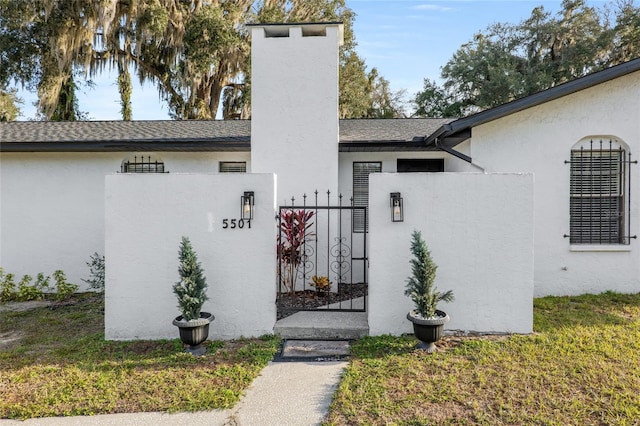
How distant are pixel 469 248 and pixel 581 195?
3.24m

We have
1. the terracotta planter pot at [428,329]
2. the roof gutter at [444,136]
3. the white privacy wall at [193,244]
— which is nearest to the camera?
the terracotta planter pot at [428,329]

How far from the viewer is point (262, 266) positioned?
494cm

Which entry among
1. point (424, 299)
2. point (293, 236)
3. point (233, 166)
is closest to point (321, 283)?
point (293, 236)

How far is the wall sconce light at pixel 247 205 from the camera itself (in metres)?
Result: 4.87

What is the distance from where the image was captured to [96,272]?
761cm

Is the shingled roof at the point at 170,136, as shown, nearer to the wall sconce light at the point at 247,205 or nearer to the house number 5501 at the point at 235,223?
the wall sconce light at the point at 247,205

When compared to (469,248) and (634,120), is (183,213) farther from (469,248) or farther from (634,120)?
(634,120)

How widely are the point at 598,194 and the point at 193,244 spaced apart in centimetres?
686

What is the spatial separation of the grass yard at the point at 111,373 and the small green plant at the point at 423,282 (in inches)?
73.6

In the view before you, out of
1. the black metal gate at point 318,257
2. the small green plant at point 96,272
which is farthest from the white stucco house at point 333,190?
the black metal gate at point 318,257

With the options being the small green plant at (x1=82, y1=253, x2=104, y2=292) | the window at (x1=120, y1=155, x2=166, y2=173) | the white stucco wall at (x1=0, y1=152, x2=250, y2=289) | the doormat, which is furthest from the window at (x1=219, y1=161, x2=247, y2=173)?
the doormat

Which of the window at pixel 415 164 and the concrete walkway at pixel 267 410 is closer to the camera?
the concrete walkway at pixel 267 410

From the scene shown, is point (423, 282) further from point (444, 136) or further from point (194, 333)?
point (444, 136)

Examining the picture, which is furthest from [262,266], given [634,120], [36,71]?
[36,71]
